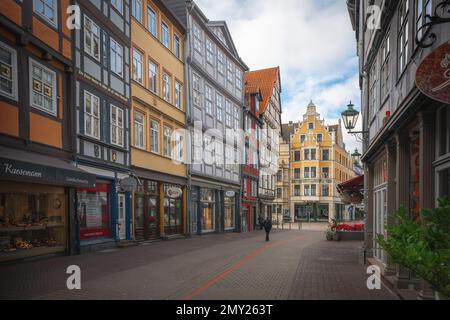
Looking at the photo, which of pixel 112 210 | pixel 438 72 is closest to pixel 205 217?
pixel 112 210

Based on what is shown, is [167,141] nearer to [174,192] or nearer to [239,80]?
[174,192]

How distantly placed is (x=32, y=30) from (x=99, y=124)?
4772 millimetres

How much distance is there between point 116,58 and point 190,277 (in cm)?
1127

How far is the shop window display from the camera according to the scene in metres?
12.0

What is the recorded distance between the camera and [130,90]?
19344 millimetres

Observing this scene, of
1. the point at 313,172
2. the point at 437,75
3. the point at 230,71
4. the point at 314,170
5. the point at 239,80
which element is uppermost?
the point at 230,71

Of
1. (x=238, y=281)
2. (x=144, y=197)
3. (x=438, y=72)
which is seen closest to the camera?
(x=438, y=72)

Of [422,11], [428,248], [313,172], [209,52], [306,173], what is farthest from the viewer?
[306,173]

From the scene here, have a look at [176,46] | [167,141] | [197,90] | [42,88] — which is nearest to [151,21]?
[176,46]

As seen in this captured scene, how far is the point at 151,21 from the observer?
2183cm

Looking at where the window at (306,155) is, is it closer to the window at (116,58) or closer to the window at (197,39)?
the window at (197,39)

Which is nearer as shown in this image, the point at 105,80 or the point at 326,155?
the point at 105,80

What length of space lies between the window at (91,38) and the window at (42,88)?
2.61 metres
